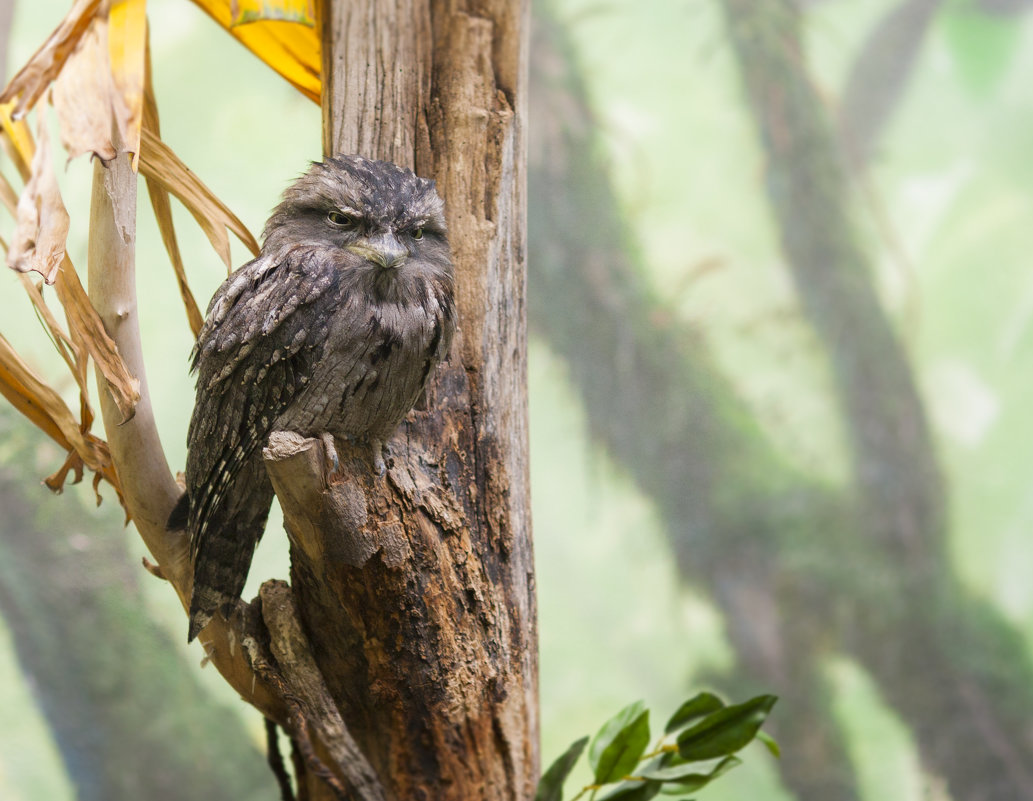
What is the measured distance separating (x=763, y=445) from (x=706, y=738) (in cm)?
165

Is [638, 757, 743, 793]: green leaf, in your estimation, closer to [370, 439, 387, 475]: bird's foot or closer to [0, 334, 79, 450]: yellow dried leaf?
[370, 439, 387, 475]: bird's foot

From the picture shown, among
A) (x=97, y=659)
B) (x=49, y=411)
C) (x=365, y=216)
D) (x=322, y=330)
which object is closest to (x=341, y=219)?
(x=365, y=216)

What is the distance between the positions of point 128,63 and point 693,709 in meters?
1.53

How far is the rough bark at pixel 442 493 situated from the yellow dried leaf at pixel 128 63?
469mm

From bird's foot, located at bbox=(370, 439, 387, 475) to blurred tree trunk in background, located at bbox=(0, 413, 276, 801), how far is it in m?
1.56

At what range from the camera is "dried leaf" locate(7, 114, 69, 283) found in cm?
98

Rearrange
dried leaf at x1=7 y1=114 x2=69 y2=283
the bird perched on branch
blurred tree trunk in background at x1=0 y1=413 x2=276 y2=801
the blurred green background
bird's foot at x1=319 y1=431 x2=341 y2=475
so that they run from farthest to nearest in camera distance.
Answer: the blurred green background < blurred tree trunk in background at x1=0 y1=413 x2=276 y2=801 < the bird perched on branch < bird's foot at x1=319 y1=431 x2=341 y2=475 < dried leaf at x1=7 y1=114 x2=69 y2=283

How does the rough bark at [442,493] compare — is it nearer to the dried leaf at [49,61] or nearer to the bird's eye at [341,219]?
the bird's eye at [341,219]

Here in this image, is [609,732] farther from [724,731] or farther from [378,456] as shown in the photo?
[378,456]

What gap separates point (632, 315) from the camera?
9.95 ft

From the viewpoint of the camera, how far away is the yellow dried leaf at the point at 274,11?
52.7 inches

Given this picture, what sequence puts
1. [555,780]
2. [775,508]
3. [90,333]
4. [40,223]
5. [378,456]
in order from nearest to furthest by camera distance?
[40,223]
[90,333]
[378,456]
[555,780]
[775,508]

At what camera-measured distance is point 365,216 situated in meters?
1.27

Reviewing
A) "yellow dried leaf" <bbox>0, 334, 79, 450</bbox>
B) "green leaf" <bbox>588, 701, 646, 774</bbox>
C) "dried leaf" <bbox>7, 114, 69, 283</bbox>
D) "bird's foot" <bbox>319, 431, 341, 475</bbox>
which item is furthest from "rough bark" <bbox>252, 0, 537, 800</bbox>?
"yellow dried leaf" <bbox>0, 334, 79, 450</bbox>
